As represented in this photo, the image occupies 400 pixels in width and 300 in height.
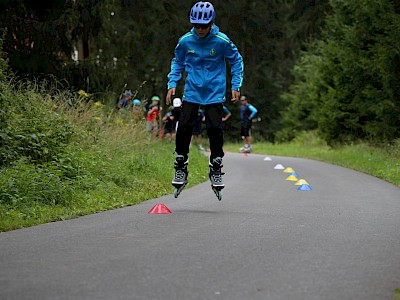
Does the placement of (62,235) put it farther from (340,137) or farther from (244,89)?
(244,89)

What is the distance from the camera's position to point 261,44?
6031 cm

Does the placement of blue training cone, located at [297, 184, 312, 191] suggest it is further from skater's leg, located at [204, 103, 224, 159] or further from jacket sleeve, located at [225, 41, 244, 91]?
jacket sleeve, located at [225, 41, 244, 91]

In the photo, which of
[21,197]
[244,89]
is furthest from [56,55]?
[244,89]

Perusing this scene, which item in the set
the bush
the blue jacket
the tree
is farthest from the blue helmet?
the tree

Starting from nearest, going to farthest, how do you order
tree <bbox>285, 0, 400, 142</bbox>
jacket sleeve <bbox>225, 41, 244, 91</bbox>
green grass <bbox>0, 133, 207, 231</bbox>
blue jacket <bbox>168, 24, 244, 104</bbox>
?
green grass <bbox>0, 133, 207, 231</bbox>
blue jacket <bbox>168, 24, 244, 104</bbox>
jacket sleeve <bbox>225, 41, 244, 91</bbox>
tree <bbox>285, 0, 400, 142</bbox>

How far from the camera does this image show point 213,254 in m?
6.80

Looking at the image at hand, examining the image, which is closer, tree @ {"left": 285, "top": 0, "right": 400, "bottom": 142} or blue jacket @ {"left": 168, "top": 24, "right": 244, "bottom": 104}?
blue jacket @ {"left": 168, "top": 24, "right": 244, "bottom": 104}

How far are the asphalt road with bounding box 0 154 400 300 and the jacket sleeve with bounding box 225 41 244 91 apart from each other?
5.23 ft

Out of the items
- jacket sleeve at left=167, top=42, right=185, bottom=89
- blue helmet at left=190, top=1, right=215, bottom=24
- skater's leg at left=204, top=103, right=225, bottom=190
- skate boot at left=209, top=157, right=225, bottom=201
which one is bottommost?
skate boot at left=209, top=157, right=225, bottom=201

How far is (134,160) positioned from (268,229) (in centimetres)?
783

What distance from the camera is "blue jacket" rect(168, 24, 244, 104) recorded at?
34.6 ft

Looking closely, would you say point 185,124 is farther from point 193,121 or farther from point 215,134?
point 215,134

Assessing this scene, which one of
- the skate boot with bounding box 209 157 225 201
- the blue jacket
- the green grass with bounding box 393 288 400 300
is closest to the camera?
the green grass with bounding box 393 288 400 300

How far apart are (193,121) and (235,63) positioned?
910 millimetres
